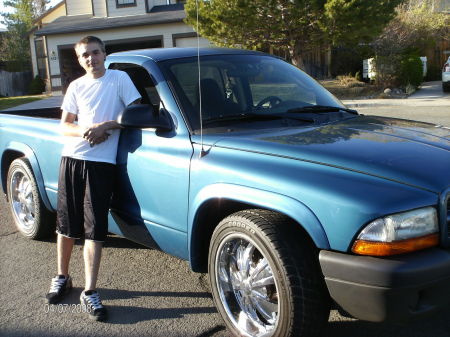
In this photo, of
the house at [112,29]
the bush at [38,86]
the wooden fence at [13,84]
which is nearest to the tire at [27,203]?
the house at [112,29]

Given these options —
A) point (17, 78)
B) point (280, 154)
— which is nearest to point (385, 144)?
point (280, 154)

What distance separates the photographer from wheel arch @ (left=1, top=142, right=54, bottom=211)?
4.81 meters

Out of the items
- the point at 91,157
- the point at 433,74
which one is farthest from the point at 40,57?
the point at 91,157

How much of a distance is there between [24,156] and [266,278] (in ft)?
10.7

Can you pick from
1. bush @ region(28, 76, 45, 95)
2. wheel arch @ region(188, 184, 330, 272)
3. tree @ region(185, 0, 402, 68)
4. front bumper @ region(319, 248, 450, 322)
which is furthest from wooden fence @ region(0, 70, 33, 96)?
front bumper @ region(319, 248, 450, 322)

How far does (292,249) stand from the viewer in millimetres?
2732

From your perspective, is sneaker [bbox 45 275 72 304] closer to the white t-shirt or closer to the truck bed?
the white t-shirt

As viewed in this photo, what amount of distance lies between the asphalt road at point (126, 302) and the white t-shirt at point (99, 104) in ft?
3.48

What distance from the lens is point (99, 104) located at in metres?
3.74

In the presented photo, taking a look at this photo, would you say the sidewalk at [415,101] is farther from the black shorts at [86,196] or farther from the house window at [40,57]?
the house window at [40,57]

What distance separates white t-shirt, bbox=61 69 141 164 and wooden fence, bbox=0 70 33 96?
3203 cm

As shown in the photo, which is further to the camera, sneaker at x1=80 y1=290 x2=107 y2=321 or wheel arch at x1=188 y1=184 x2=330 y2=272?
sneaker at x1=80 y1=290 x2=107 y2=321

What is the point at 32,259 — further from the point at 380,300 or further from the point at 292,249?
the point at 380,300

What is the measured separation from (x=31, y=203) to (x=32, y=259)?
25.1 inches
